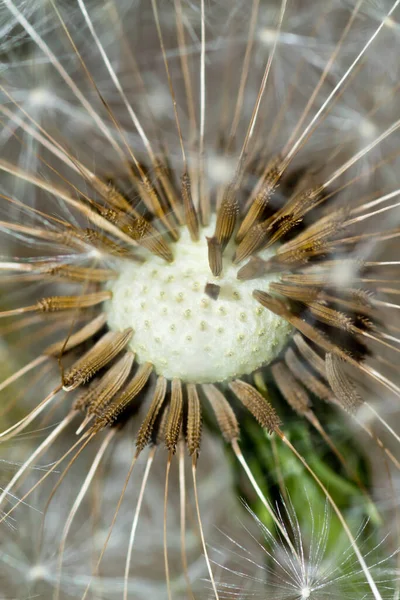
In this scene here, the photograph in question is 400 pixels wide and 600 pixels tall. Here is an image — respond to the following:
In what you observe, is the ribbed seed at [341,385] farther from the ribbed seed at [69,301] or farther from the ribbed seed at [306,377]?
the ribbed seed at [69,301]

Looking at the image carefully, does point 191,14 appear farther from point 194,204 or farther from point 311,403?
point 311,403

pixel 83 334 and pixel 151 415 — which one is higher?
pixel 83 334

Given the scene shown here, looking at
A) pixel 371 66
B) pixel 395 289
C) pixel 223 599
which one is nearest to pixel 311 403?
pixel 395 289

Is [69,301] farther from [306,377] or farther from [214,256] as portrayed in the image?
[306,377]

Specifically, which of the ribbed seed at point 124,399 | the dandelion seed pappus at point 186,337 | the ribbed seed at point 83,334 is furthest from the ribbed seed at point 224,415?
the ribbed seed at point 83,334

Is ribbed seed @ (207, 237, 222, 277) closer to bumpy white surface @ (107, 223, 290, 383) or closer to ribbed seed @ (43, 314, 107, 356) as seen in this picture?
bumpy white surface @ (107, 223, 290, 383)

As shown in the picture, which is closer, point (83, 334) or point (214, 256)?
point (214, 256)

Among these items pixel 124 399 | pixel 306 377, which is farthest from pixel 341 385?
pixel 124 399
